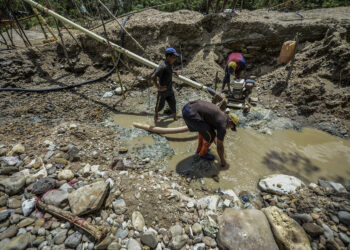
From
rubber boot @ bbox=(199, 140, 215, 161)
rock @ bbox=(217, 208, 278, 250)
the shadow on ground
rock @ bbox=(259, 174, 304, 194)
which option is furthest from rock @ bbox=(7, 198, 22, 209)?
rock @ bbox=(259, 174, 304, 194)

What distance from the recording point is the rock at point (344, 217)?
7.35 feet

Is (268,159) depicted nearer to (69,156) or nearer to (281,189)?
(281,189)

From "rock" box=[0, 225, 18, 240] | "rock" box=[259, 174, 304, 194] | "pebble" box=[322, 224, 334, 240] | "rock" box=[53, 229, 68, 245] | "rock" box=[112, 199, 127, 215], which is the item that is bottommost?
"rock" box=[259, 174, 304, 194]

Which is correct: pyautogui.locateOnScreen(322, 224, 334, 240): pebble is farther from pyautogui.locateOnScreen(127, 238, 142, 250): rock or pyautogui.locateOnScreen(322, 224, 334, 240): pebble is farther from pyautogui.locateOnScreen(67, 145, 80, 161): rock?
pyautogui.locateOnScreen(67, 145, 80, 161): rock

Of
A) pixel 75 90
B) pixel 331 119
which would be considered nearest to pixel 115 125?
pixel 75 90

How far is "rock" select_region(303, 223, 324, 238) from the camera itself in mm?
2115

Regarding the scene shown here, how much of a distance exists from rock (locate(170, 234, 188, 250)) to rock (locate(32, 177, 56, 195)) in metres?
1.83

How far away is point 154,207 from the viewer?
2430 mm

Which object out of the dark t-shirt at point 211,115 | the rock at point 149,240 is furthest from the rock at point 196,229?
the dark t-shirt at point 211,115

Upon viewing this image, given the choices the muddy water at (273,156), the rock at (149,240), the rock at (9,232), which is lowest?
the muddy water at (273,156)

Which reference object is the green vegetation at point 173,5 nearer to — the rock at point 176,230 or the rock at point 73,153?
the rock at point 73,153

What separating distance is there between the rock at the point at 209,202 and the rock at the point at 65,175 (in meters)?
2.03

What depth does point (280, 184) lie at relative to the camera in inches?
115

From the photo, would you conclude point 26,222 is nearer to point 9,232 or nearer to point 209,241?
point 9,232
